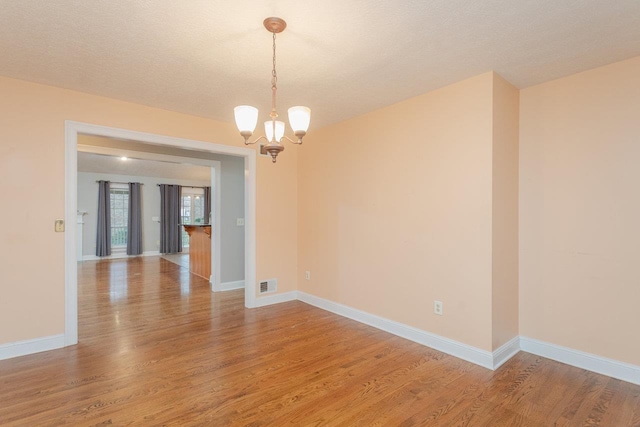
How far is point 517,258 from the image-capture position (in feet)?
9.46

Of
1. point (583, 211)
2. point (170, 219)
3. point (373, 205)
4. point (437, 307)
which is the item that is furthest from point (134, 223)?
point (583, 211)

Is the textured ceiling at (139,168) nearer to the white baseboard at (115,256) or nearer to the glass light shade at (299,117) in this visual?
the white baseboard at (115,256)

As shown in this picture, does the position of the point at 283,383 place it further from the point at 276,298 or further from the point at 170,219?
the point at 170,219

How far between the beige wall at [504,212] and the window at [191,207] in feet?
32.2

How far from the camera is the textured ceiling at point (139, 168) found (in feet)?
24.6

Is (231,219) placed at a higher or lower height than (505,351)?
higher

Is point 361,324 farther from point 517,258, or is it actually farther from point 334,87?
point 334,87

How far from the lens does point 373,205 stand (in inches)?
140

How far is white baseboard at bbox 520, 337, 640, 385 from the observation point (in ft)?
7.61

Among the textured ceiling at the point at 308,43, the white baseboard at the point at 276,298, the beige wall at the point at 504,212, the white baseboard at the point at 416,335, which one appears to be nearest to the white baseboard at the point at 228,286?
the white baseboard at the point at 276,298

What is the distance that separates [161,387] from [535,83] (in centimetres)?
395

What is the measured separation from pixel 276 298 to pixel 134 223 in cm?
708

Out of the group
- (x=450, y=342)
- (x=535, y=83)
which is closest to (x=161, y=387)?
(x=450, y=342)

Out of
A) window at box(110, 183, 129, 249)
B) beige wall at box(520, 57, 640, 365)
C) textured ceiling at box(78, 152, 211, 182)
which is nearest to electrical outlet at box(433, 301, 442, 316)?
beige wall at box(520, 57, 640, 365)
